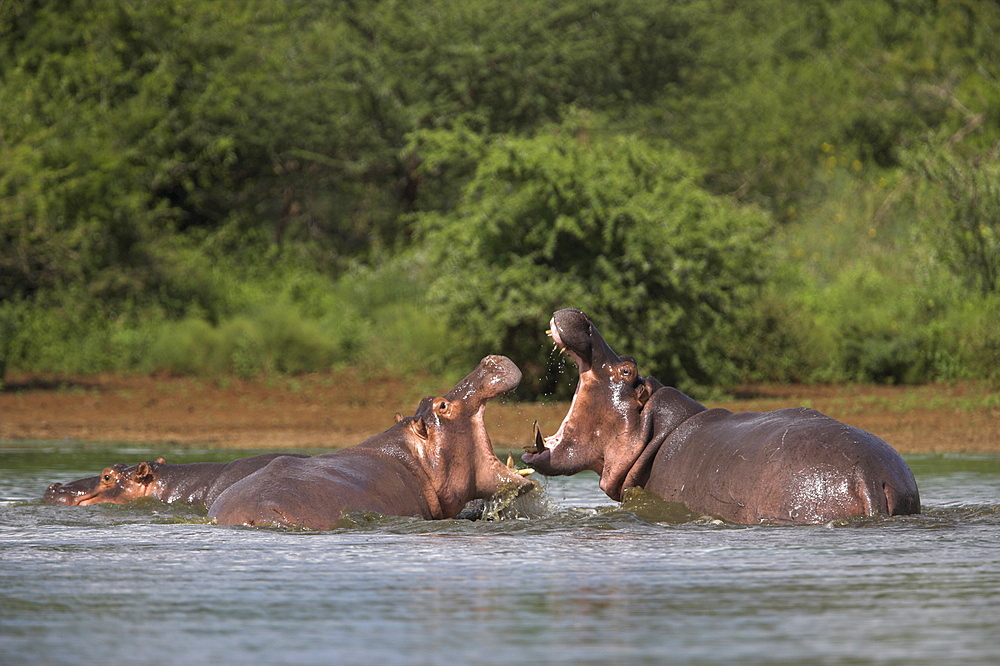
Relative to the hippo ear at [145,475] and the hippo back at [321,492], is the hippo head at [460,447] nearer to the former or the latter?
the hippo back at [321,492]

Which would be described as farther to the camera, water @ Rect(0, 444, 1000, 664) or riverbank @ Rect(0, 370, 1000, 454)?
riverbank @ Rect(0, 370, 1000, 454)

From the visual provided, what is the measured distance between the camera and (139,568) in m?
5.56

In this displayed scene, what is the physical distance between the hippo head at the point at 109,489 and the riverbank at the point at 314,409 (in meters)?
4.16

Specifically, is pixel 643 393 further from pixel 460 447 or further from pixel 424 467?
pixel 424 467

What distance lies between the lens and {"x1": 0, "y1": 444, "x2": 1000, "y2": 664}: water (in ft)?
13.1

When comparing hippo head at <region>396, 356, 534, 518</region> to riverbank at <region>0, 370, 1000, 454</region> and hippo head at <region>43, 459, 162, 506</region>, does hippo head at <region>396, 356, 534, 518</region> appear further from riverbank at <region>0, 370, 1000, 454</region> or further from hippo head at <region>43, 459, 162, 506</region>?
riverbank at <region>0, 370, 1000, 454</region>

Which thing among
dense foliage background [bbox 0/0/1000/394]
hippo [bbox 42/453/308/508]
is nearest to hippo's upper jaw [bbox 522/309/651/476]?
hippo [bbox 42/453/308/508]

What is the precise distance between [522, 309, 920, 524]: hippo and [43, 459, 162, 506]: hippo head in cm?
214

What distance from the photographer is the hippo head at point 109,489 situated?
7.71m

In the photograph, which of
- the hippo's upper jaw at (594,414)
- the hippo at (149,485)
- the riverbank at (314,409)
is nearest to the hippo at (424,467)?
the hippo's upper jaw at (594,414)

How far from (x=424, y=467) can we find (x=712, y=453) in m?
1.37

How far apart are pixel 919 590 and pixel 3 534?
4.11 metres

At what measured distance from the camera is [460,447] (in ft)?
22.6

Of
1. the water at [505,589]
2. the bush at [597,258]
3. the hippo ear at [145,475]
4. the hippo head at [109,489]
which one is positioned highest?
the bush at [597,258]
